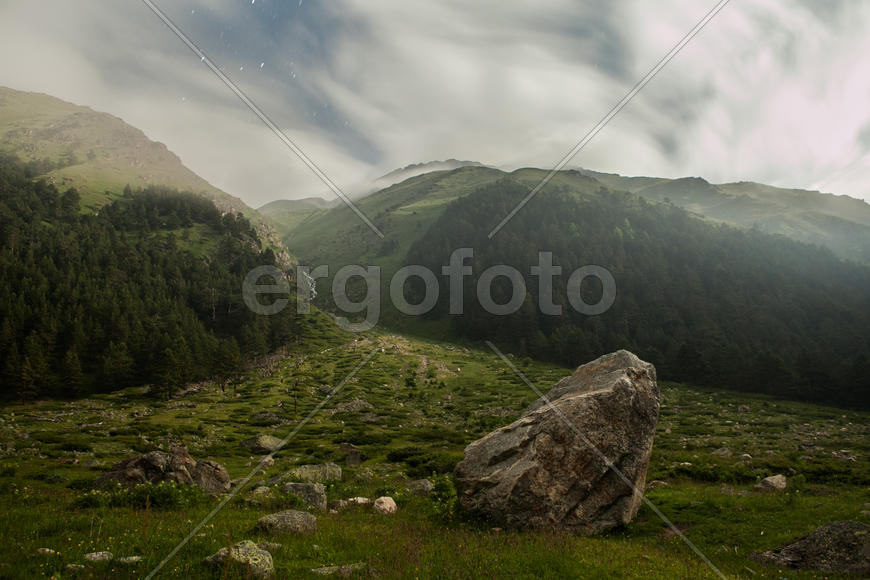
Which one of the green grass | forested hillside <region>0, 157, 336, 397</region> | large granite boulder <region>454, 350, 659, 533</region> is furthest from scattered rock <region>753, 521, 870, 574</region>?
forested hillside <region>0, 157, 336, 397</region>

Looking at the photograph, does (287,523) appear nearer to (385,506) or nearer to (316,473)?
(385,506)

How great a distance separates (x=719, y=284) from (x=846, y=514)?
190m

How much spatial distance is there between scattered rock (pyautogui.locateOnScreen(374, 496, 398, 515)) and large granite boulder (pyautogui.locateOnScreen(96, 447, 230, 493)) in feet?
30.2

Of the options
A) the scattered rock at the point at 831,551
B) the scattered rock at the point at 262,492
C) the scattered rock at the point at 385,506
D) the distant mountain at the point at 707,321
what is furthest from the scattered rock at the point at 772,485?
the distant mountain at the point at 707,321

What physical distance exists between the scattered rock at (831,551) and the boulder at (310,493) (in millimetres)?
16720

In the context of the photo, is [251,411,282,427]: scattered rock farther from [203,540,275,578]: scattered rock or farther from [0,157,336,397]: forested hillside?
[203,540,275,578]: scattered rock

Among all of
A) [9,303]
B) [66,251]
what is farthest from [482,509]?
[66,251]

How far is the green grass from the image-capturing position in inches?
411

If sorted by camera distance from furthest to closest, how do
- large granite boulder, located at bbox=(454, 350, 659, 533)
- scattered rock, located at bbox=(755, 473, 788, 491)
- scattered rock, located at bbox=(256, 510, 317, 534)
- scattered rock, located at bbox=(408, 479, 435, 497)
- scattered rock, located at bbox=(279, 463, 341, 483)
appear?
1. scattered rock, located at bbox=(279, 463, 341, 483)
2. scattered rock, located at bbox=(408, 479, 435, 497)
3. scattered rock, located at bbox=(755, 473, 788, 491)
4. large granite boulder, located at bbox=(454, 350, 659, 533)
5. scattered rock, located at bbox=(256, 510, 317, 534)

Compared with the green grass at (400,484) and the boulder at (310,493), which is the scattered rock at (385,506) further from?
the boulder at (310,493)

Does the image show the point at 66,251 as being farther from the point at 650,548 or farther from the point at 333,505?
the point at 650,548

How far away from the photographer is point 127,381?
303 ft

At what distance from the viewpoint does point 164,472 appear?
2256cm

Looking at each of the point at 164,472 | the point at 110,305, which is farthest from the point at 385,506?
the point at 110,305
